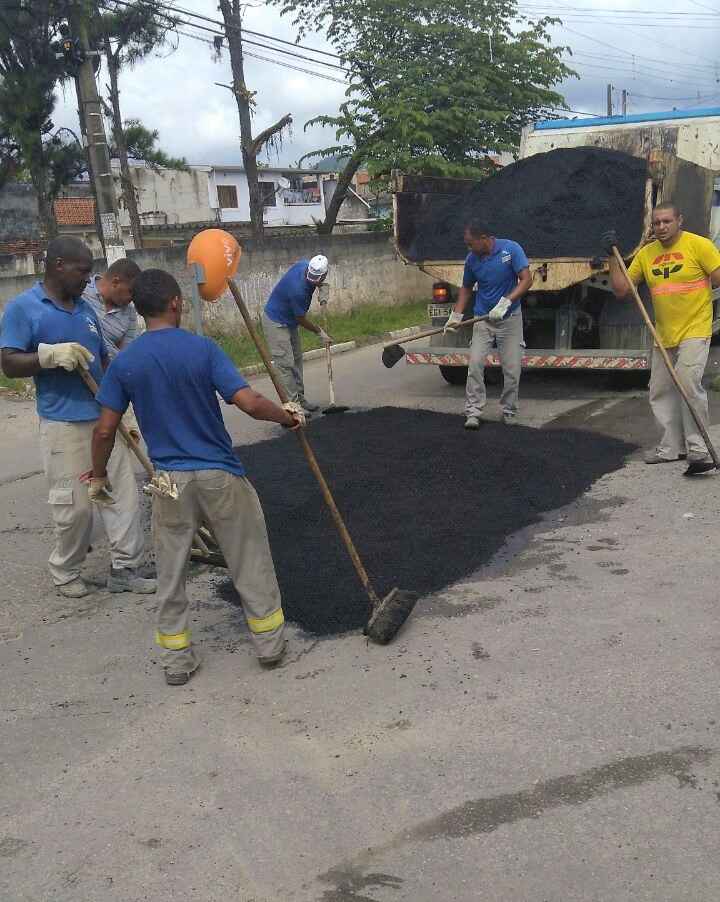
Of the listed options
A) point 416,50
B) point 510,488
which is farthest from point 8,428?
point 416,50

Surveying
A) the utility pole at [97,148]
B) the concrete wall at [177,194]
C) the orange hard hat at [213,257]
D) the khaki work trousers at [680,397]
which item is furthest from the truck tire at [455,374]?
the concrete wall at [177,194]

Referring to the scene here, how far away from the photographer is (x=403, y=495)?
5.98 meters

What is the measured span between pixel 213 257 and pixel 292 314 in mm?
4687

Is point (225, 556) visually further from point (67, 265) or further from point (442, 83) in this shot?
point (442, 83)

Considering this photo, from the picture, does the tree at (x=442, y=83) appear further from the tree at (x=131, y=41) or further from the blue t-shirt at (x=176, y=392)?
the blue t-shirt at (x=176, y=392)

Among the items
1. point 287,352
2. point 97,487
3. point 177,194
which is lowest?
point 287,352

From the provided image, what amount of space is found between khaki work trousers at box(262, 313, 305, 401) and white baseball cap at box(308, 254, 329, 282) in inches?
22.1

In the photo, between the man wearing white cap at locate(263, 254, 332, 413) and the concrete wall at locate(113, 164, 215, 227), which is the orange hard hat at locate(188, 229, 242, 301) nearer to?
the man wearing white cap at locate(263, 254, 332, 413)

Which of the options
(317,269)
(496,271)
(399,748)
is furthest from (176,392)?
(317,269)

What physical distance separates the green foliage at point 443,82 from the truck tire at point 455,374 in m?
8.38

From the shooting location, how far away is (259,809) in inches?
114

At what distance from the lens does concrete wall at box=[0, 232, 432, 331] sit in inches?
522

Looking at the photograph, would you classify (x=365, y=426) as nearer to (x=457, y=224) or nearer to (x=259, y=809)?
(x=457, y=224)

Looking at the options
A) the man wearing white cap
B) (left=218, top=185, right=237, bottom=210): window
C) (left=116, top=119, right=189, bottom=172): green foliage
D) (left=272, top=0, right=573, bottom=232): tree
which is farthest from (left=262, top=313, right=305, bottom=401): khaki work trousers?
(left=218, top=185, right=237, bottom=210): window
